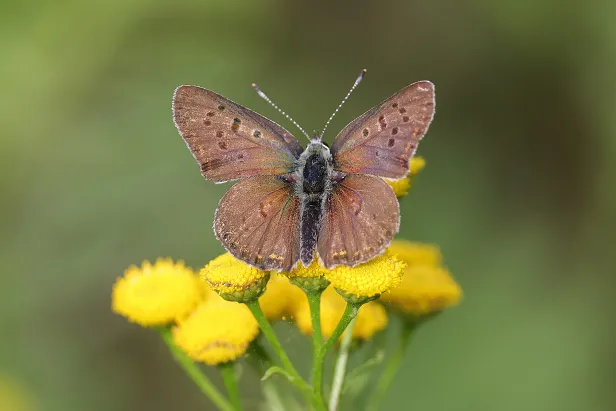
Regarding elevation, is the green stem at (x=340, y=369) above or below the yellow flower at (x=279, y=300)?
below

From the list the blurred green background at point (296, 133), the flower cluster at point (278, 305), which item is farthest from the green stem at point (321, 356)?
the blurred green background at point (296, 133)

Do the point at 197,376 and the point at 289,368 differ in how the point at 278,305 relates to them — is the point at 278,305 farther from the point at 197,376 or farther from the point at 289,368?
the point at 289,368

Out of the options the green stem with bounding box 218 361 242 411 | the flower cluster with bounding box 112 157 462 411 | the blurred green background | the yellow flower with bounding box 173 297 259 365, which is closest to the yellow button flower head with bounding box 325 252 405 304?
the flower cluster with bounding box 112 157 462 411
